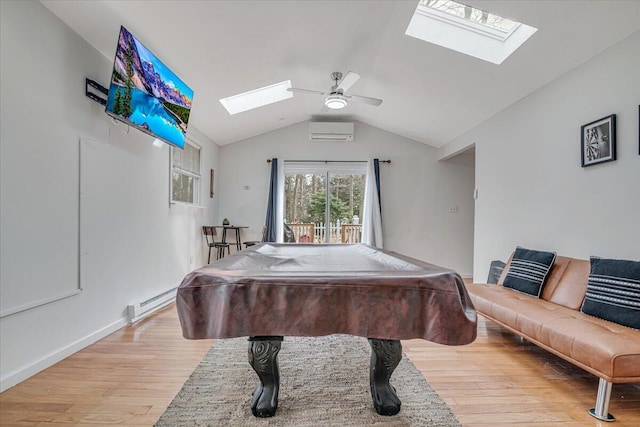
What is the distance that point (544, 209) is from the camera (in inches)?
124

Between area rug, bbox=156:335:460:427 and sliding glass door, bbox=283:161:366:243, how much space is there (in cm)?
366

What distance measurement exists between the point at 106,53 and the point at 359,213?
4.46m

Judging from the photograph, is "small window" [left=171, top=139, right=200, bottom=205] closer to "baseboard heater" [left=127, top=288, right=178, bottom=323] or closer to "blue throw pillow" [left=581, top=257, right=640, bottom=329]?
"baseboard heater" [left=127, top=288, right=178, bottom=323]

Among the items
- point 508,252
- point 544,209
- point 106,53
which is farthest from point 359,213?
point 106,53

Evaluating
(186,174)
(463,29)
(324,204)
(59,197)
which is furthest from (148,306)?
(463,29)

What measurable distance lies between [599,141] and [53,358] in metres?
4.34

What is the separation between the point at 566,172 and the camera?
113 inches

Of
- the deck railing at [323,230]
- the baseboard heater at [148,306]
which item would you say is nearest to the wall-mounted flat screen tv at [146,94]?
the baseboard heater at [148,306]

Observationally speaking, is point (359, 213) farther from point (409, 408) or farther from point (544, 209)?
point (409, 408)

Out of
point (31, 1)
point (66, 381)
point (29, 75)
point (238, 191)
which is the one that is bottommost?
point (66, 381)

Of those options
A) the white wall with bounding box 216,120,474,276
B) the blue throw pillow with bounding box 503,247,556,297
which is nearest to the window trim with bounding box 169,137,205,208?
Answer: the white wall with bounding box 216,120,474,276

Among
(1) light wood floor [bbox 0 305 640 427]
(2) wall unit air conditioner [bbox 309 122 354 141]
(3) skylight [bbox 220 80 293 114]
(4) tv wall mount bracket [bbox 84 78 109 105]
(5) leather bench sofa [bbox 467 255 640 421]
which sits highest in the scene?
(3) skylight [bbox 220 80 293 114]

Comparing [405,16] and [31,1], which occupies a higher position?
[405,16]

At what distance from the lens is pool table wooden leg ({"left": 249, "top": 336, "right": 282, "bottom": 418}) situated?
1.59m
